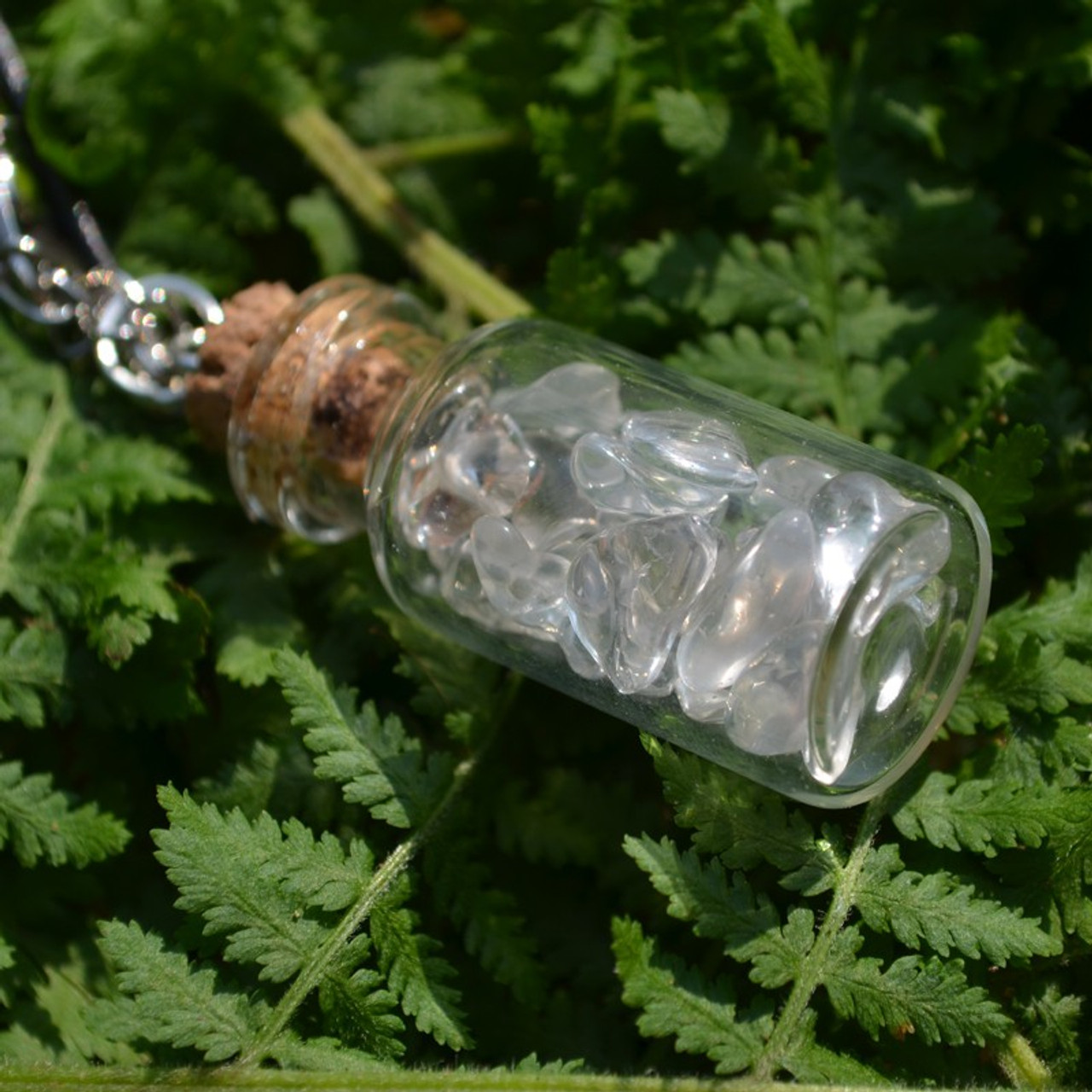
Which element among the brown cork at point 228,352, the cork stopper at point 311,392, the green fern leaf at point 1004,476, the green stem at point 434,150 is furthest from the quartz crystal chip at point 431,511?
the green stem at point 434,150

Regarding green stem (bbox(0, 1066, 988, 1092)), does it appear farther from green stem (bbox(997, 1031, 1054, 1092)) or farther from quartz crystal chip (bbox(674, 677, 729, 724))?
quartz crystal chip (bbox(674, 677, 729, 724))

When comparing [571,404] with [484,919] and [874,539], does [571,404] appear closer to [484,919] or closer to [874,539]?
[874,539]

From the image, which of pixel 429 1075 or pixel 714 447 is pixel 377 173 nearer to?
pixel 714 447

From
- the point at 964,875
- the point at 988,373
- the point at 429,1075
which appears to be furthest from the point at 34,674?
the point at 988,373

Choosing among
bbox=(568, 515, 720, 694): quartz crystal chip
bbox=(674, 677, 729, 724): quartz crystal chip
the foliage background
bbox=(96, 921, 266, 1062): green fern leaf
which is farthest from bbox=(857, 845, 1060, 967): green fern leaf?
bbox=(96, 921, 266, 1062): green fern leaf

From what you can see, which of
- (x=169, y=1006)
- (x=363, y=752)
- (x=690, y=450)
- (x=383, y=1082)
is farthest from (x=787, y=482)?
(x=169, y=1006)

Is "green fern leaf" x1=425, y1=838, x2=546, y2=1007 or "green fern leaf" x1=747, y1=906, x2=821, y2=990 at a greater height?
"green fern leaf" x1=747, y1=906, x2=821, y2=990

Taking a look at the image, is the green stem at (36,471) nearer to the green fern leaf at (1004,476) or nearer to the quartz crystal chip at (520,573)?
the quartz crystal chip at (520,573)

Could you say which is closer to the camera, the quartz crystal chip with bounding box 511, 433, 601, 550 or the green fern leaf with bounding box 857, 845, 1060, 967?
the green fern leaf with bounding box 857, 845, 1060, 967
